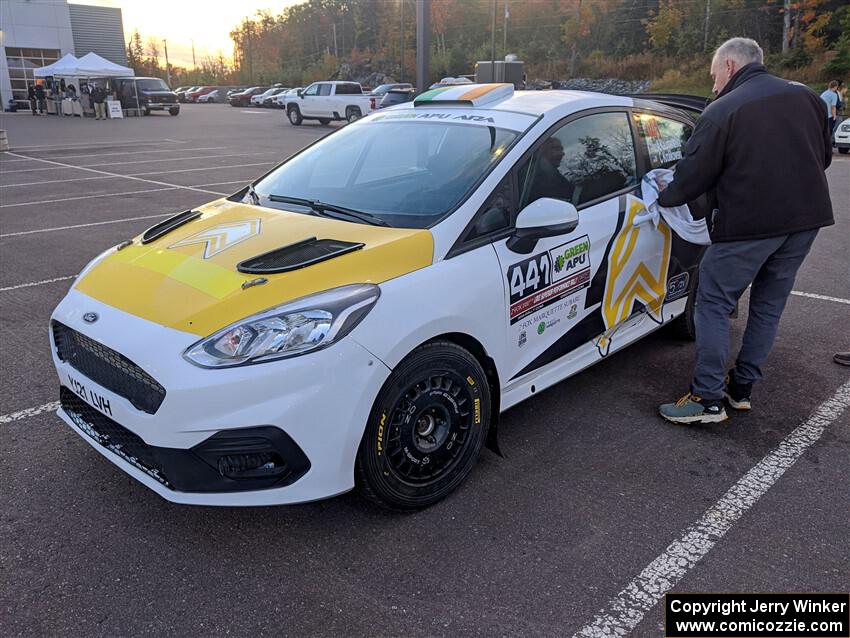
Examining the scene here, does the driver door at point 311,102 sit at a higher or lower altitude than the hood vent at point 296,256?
higher

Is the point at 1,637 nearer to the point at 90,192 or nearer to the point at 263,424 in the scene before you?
the point at 263,424

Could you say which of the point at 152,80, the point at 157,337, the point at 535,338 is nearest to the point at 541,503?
the point at 535,338

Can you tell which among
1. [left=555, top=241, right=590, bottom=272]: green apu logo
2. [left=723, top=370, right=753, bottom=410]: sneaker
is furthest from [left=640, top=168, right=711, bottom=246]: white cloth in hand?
[left=723, top=370, right=753, bottom=410]: sneaker

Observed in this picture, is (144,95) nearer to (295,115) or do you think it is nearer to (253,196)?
(295,115)

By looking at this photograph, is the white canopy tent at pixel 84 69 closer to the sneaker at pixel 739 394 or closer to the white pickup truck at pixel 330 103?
the white pickup truck at pixel 330 103

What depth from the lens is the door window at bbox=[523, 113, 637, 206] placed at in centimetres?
340

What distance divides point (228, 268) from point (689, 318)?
10.6 feet

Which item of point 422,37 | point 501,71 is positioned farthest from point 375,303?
point 422,37

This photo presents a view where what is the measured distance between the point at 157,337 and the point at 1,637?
1.09 meters

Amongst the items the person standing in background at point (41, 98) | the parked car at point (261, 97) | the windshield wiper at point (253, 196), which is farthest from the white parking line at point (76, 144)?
the parked car at point (261, 97)

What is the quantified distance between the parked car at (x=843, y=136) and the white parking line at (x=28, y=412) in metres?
19.7

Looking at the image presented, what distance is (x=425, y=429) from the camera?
112 inches

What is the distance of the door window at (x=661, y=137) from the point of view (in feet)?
13.8

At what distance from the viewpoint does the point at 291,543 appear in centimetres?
273
